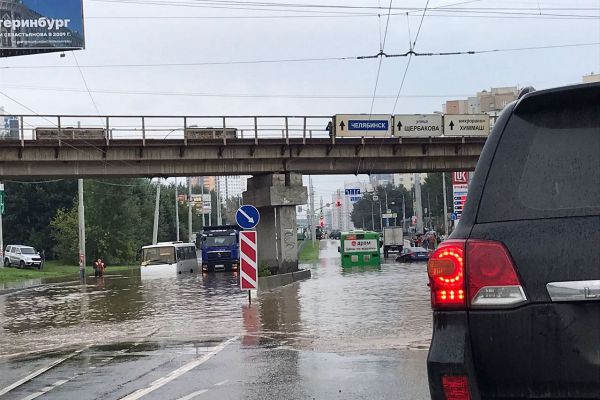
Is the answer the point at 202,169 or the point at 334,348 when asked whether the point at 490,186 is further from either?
the point at 202,169

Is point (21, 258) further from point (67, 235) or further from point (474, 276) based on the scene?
point (474, 276)

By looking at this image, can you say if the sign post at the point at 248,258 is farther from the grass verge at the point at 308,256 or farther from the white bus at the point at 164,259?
the grass verge at the point at 308,256

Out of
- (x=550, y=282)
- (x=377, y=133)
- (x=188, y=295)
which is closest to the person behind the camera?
(x=550, y=282)

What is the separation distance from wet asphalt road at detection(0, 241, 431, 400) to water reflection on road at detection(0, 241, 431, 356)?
0.03m

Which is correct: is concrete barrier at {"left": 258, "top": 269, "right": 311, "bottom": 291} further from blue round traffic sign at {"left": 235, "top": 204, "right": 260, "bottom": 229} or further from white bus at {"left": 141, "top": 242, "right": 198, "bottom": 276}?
white bus at {"left": 141, "top": 242, "right": 198, "bottom": 276}

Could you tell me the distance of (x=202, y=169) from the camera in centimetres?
3719

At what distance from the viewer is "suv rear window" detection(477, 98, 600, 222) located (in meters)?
2.86

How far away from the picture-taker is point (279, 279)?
29375 millimetres

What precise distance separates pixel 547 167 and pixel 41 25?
30770 millimetres

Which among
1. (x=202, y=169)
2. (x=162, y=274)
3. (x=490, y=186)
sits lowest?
(x=162, y=274)

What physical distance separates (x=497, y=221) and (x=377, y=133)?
3659cm

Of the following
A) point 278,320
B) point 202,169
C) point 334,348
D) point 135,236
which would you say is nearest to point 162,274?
point 202,169

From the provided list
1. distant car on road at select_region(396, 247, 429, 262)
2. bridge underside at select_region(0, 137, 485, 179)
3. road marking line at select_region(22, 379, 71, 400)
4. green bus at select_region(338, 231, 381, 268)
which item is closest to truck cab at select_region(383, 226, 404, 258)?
distant car on road at select_region(396, 247, 429, 262)

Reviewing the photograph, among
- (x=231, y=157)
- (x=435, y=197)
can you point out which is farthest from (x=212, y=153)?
(x=435, y=197)
